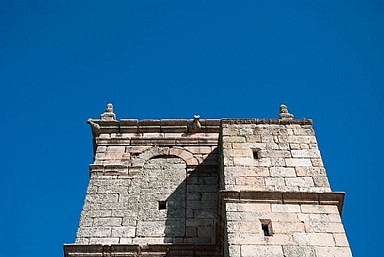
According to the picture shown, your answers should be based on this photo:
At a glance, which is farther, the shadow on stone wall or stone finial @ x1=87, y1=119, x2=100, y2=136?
stone finial @ x1=87, y1=119, x2=100, y2=136

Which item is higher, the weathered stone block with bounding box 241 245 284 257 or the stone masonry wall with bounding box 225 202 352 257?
the stone masonry wall with bounding box 225 202 352 257

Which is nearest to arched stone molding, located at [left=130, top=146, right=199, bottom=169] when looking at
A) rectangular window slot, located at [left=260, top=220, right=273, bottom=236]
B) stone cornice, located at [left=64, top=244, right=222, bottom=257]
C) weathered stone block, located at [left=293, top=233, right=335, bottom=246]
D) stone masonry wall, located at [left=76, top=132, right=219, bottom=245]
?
stone masonry wall, located at [left=76, top=132, right=219, bottom=245]

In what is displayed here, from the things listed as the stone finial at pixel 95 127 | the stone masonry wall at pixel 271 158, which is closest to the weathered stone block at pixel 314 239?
the stone masonry wall at pixel 271 158

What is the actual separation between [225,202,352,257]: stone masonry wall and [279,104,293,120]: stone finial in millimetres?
3417

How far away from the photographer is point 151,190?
11.7m

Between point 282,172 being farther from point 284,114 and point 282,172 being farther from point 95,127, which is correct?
point 95,127

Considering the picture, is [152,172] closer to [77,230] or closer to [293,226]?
[77,230]

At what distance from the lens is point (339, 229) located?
29.1 feet

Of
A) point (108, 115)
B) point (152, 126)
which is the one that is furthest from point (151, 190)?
point (108, 115)

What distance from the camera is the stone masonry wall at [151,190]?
1069 centimetres

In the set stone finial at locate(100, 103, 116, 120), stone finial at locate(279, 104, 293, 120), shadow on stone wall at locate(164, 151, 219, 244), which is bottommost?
shadow on stone wall at locate(164, 151, 219, 244)

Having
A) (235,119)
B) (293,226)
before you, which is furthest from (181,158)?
(293,226)

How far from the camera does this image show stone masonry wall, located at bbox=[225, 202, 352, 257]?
8.38 m

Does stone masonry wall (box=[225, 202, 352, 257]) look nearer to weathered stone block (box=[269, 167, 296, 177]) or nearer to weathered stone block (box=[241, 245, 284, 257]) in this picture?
weathered stone block (box=[241, 245, 284, 257])
